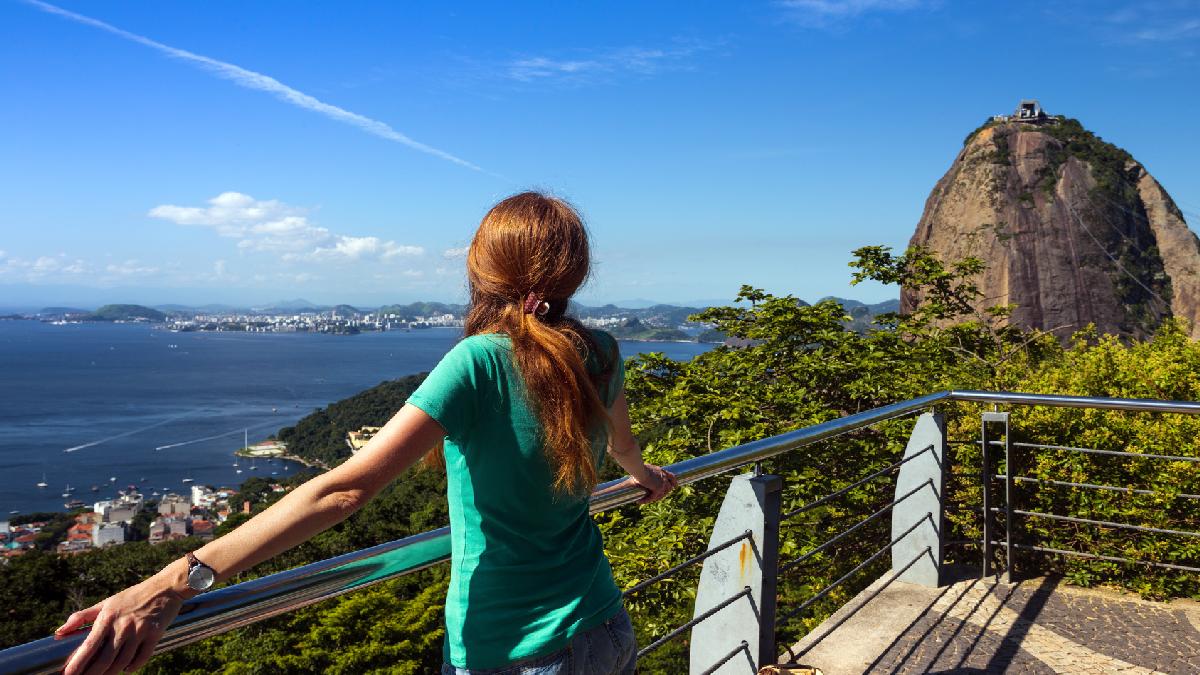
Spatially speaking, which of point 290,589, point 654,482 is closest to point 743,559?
point 654,482

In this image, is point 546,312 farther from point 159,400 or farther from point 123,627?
point 159,400

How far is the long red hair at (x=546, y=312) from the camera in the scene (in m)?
1.22

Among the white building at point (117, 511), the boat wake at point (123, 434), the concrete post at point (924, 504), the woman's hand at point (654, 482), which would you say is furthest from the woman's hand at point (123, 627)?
the boat wake at point (123, 434)

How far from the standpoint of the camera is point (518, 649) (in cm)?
126

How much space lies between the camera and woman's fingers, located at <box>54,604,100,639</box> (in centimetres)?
88

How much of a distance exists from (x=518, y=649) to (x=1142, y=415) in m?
4.18

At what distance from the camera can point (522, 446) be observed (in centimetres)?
122

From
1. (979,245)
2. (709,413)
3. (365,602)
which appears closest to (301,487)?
(709,413)

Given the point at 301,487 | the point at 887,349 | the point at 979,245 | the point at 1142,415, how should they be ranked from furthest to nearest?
1. the point at 979,245
2. the point at 887,349
3. the point at 1142,415
4. the point at 301,487

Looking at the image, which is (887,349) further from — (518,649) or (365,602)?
(365,602)

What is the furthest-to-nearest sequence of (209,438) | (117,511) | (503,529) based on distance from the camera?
(209,438) → (117,511) → (503,529)

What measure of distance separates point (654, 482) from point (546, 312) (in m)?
0.72

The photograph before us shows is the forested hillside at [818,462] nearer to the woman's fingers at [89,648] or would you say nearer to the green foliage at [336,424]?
the woman's fingers at [89,648]

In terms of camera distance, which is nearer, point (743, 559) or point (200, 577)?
point (200, 577)
